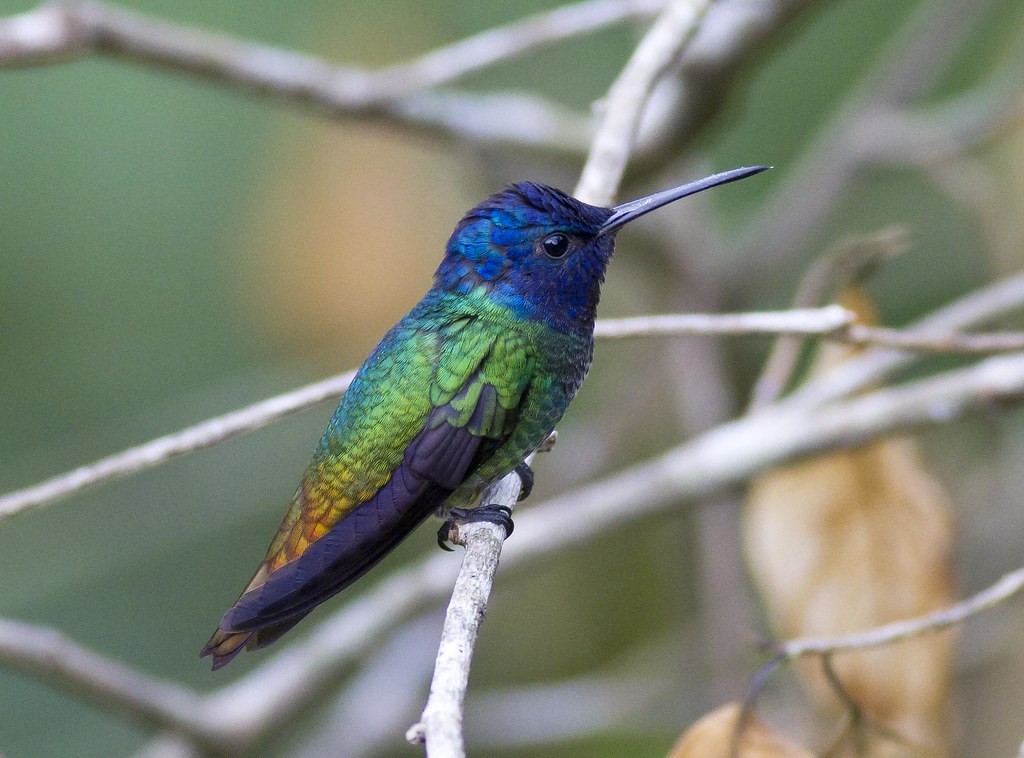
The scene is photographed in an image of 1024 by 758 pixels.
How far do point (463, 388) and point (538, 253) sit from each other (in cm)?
32

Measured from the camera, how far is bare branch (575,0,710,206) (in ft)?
7.76

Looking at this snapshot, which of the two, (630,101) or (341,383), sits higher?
(630,101)

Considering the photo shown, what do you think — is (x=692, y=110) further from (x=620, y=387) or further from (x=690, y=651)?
(x=690, y=651)

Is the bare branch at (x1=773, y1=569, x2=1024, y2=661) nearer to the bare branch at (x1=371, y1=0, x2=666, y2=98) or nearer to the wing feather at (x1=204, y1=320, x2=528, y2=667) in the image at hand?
the wing feather at (x1=204, y1=320, x2=528, y2=667)

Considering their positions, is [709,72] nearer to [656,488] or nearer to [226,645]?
[656,488]

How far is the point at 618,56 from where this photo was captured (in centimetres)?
575

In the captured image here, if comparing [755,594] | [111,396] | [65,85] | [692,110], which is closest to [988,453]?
[755,594]

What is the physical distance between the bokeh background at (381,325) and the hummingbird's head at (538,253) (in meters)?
0.90

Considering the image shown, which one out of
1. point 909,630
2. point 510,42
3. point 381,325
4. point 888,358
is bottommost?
point 909,630

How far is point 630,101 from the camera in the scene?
2396 millimetres

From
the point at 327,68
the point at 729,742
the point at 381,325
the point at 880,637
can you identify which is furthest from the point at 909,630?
the point at 381,325

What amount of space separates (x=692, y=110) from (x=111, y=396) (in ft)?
13.7

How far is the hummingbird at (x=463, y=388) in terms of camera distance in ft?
6.97

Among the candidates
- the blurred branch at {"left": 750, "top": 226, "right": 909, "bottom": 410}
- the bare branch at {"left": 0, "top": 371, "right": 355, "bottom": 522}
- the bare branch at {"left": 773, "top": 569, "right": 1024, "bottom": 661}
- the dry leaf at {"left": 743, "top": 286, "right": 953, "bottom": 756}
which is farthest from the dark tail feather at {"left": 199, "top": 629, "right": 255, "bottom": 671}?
the blurred branch at {"left": 750, "top": 226, "right": 909, "bottom": 410}
